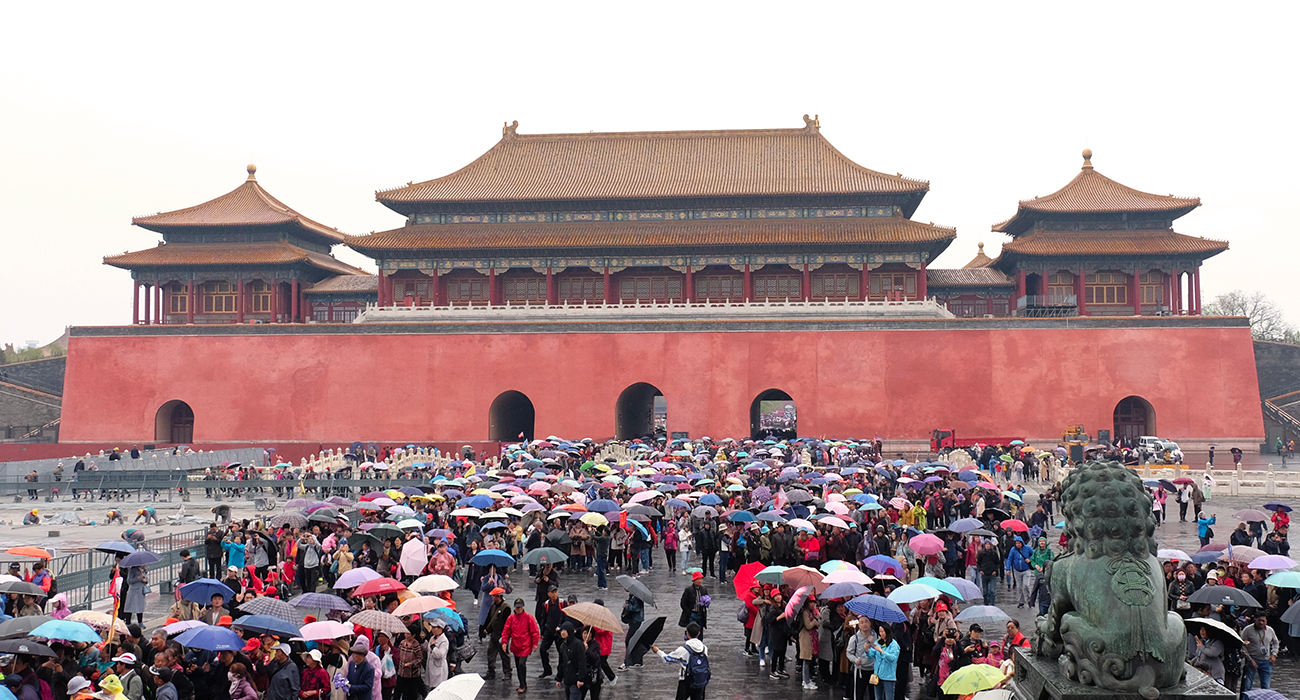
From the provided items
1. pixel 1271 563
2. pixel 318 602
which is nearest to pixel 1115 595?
pixel 318 602

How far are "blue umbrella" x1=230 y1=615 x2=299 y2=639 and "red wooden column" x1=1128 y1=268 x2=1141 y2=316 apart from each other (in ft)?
111

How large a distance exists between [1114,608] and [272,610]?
6.07 m

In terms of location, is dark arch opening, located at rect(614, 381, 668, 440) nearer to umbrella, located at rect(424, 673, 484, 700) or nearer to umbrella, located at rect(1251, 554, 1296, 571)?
umbrella, located at rect(1251, 554, 1296, 571)

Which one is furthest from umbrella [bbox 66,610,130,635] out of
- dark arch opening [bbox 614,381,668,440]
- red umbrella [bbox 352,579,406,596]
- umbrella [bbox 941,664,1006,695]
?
dark arch opening [bbox 614,381,668,440]

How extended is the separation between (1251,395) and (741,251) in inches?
674

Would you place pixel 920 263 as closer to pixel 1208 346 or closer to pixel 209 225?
pixel 1208 346

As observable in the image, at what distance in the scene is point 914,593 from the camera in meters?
8.41

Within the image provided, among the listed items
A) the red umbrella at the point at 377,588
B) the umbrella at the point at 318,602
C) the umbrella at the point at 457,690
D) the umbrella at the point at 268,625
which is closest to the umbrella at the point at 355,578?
the red umbrella at the point at 377,588

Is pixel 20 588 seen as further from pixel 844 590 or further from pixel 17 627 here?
pixel 844 590

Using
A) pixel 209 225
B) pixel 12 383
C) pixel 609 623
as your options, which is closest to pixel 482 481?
pixel 609 623

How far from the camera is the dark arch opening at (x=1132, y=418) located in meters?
33.3

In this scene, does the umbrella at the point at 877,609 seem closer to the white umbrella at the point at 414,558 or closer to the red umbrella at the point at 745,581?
the red umbrella at the point at 745,581

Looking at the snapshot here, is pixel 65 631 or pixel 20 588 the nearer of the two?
pixel 65 631

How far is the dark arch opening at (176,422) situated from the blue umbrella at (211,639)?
31145 mm
